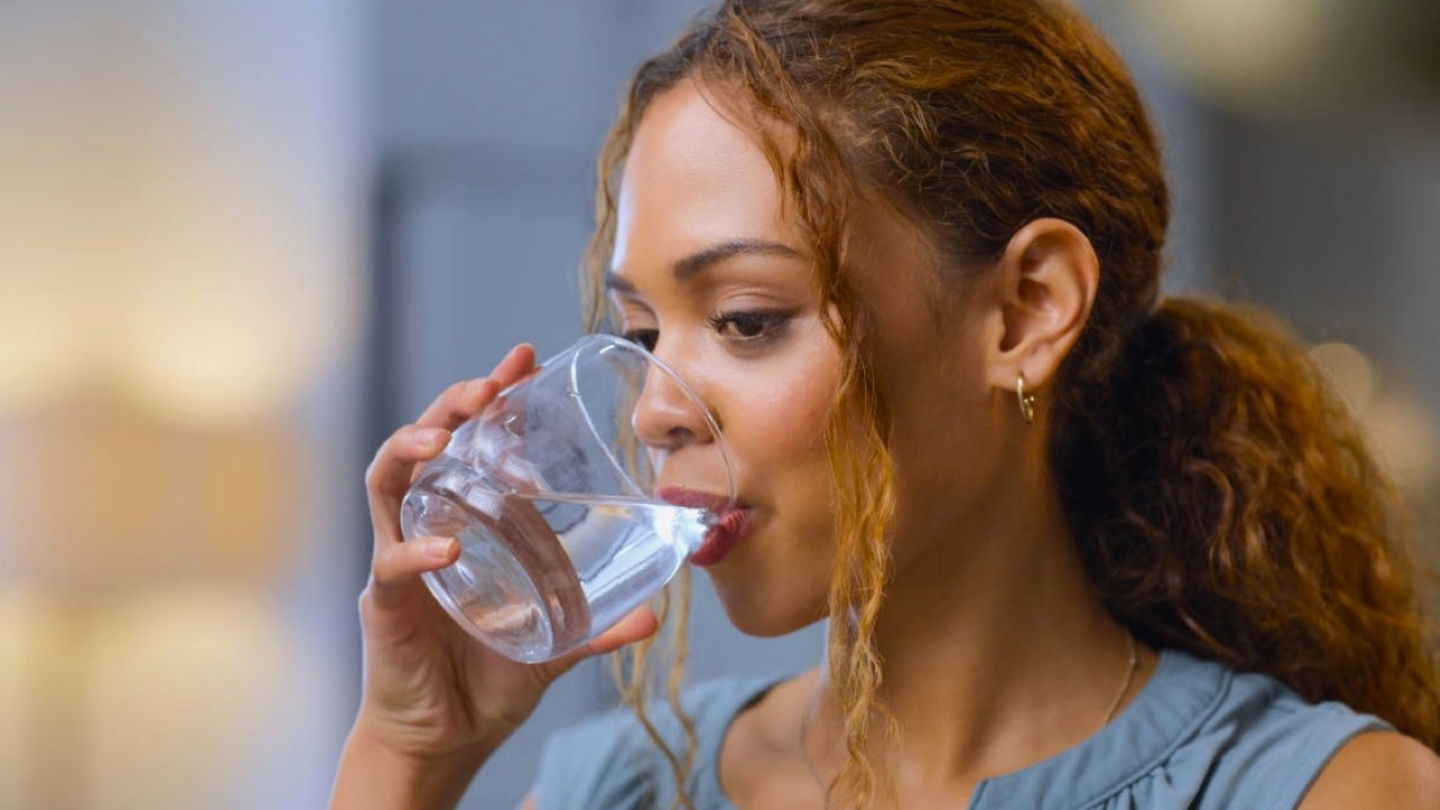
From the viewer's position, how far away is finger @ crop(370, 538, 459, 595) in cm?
99

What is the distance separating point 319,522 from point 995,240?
1.65 meters

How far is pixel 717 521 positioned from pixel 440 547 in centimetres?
18

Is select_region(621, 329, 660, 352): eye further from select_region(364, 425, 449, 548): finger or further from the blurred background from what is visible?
the blurred background

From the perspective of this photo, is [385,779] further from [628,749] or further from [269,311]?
[269,311]

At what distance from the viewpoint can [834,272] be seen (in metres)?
1.04

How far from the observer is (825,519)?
42.0 inches

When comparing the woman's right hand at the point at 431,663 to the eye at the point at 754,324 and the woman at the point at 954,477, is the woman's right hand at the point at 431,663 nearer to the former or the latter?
the woman at the point at 954,477

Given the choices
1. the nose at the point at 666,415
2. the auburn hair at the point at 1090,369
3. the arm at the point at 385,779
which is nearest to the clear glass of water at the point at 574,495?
the nose at the point at 666,415

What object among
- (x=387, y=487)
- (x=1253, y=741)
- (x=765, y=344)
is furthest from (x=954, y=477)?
(x=387, y=487)

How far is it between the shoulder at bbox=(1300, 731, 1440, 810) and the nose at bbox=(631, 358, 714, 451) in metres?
0.49

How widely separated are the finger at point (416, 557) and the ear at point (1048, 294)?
0.40m

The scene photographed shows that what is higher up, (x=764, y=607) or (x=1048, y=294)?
(x=1048, y=294)

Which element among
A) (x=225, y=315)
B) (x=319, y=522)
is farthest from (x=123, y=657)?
(x=225, y=315)

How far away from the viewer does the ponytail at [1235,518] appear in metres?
1.30
